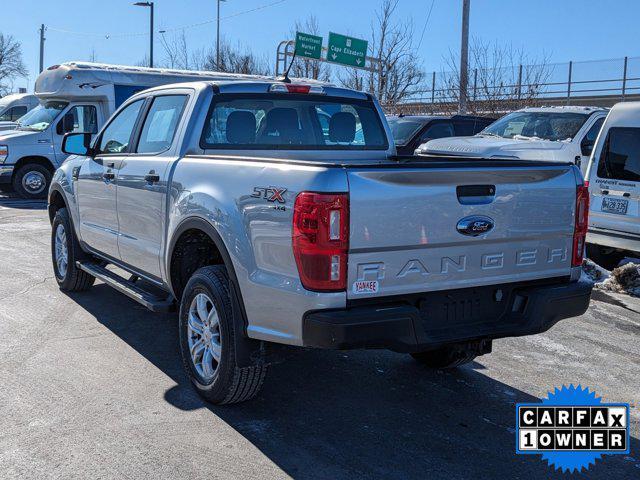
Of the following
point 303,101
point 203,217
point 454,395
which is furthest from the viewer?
point 303,101

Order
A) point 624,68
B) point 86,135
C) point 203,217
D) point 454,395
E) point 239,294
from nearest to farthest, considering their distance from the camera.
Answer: point 239,294 → point 203,217 → point 454,395 → point 86,135 → point 624,68

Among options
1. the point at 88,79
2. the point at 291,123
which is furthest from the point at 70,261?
the point at 88,79

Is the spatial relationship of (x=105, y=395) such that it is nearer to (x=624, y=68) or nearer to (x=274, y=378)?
(x=274, y=378)

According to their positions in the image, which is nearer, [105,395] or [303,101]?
[105,395]

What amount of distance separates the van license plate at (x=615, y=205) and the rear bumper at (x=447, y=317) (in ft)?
13.7

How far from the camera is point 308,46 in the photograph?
3116 cm

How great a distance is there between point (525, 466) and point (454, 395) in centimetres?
103

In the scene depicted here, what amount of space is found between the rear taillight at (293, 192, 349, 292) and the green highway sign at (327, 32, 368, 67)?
27.8 metres

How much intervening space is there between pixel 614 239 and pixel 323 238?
5706mm

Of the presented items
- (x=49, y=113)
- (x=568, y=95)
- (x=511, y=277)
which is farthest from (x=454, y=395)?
(x=568, y=95)

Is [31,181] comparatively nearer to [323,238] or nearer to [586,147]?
[586,147]

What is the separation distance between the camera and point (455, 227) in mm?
3910

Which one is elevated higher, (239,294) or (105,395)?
(239,294)

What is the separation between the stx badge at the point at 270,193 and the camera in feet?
12.4
